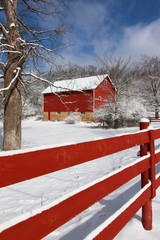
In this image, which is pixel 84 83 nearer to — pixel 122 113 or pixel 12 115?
pixel 122 113

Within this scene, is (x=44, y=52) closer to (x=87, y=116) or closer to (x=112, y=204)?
(x=112, y=204)

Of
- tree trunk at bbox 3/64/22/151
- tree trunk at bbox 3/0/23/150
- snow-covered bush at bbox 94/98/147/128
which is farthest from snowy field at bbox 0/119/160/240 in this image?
snow-covered bush at bbox 94/98/147/128

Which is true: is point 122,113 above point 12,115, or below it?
above

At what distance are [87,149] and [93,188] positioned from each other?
1.06 ft

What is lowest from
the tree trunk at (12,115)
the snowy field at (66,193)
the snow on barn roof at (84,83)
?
the snowy field at (66,193)

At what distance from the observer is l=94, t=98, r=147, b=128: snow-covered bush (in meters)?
18.0

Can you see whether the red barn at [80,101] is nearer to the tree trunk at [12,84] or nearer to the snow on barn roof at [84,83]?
the snow on barn roof at [84,83]

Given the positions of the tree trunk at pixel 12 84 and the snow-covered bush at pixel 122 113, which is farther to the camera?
the snow-covered bush at pixel 122 113

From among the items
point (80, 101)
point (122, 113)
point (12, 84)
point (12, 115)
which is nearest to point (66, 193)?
point (12, 115)

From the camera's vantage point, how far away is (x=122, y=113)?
1809cm

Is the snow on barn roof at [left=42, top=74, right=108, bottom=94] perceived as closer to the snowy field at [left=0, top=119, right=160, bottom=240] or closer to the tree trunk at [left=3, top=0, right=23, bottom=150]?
the tree trunk at [left=3, top=0, right=23, bottom=150]

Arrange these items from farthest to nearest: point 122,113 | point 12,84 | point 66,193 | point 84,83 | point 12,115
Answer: point 84,83, point 122,113, point 12,115, point 12,84, point 66,193

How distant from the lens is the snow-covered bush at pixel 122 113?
1802 centimetres

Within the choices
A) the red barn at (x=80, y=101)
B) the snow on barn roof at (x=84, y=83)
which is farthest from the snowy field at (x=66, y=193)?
the red barn at (x=80, y=101)
